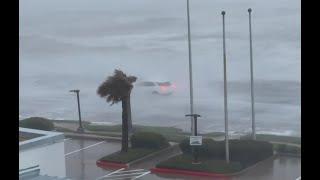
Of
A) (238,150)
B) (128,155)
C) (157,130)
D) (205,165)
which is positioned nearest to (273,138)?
(238,150)

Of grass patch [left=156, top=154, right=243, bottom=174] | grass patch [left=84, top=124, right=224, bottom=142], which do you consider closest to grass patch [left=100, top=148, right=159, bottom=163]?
grass patch [left=156, top=154, right=243, bottom=174]

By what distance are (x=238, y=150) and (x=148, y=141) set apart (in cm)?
96

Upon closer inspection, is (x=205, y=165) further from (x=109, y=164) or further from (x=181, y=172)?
(x=109, y=164)

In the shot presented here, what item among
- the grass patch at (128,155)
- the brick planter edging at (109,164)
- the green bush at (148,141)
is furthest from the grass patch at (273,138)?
the brick planter edging at (109,164)

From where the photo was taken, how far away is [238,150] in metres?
4.97

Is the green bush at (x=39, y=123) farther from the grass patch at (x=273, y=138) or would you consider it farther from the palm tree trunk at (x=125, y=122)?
the grass patch at (x=273, y=138)

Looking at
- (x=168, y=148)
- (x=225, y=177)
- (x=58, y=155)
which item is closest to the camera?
(x=58, y=155)

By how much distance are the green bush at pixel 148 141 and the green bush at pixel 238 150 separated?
0.30m

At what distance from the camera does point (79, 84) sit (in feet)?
27.6

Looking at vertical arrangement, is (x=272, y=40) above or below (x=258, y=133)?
above

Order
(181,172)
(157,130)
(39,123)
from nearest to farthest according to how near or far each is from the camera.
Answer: (181,172) < (39,123) < (157,130)
